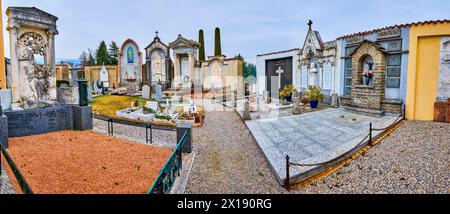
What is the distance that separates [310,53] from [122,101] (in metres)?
→ 14.0

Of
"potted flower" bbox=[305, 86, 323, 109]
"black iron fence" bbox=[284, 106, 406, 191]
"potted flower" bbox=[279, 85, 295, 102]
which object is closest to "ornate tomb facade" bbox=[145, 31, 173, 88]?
"potted flower" bbox=[279, 85, 295, 102]

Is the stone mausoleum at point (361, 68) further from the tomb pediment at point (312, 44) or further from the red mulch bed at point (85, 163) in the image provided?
the red mulch bed at point (85, 163)

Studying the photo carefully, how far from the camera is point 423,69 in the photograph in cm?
1062

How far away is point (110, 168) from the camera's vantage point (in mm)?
6219

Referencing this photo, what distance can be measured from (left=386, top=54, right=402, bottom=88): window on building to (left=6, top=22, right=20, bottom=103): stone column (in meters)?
15.4

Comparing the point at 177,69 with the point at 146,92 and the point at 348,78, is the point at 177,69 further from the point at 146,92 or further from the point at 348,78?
the point at 348,78

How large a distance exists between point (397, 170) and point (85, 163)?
7.41 m

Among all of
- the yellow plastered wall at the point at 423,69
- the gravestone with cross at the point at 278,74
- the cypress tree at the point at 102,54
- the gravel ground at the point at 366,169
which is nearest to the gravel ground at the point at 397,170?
the gravel ground at the point at 366,169

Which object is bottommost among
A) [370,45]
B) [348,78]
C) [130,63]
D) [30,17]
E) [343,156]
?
[343,156]

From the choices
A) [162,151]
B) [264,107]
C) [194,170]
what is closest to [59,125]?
[162,151]

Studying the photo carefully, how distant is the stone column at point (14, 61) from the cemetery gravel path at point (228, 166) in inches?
284

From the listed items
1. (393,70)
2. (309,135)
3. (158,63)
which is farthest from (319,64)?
(158,63)

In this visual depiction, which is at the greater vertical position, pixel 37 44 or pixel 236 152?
pixel 37 44
